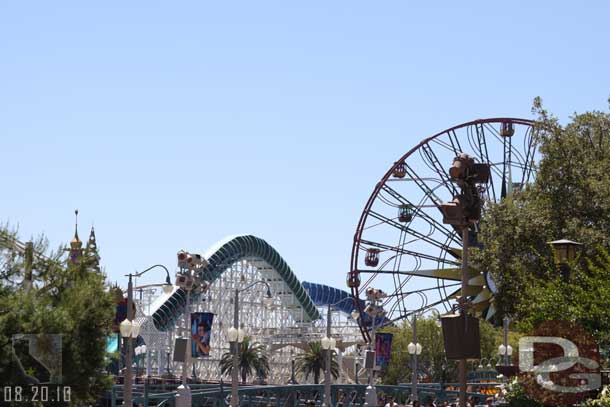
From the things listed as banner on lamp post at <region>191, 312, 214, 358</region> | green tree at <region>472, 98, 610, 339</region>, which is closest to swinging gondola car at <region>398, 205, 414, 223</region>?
banner on lamp post at <region>191, 312, 214, 358</region>

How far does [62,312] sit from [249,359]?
73.5 m

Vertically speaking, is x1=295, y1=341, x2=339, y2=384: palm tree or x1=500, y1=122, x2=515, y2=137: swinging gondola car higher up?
x1=500, y1=122, x2=515, y2=137: swinging gondola car

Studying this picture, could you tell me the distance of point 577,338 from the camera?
24188 mm

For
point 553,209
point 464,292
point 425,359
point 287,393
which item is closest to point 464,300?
point 464,292

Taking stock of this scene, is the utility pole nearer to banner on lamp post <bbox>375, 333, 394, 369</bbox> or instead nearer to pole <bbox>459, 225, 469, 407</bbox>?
pole <bbox>459, 225, 469, 407</bbox>

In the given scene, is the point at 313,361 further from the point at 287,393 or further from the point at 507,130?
the point at 287,393

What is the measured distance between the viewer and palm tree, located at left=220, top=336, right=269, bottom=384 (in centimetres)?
10125

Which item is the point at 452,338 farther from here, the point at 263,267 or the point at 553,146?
the point at 263,267

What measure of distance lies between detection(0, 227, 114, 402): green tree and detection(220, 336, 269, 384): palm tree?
6920 centimetres

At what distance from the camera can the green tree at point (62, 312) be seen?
27422 mm

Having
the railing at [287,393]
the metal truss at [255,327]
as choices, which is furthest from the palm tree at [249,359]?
the railing at [287,393]

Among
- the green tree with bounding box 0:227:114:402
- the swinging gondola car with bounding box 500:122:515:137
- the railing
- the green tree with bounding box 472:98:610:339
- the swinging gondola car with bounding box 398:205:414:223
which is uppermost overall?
the swinging gondola car with bounding box 500:122:515:137

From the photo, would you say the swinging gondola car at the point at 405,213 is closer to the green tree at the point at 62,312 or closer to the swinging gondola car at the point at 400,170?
the swinging gondola car at the point at 400,170

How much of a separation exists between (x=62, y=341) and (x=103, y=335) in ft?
8.16
